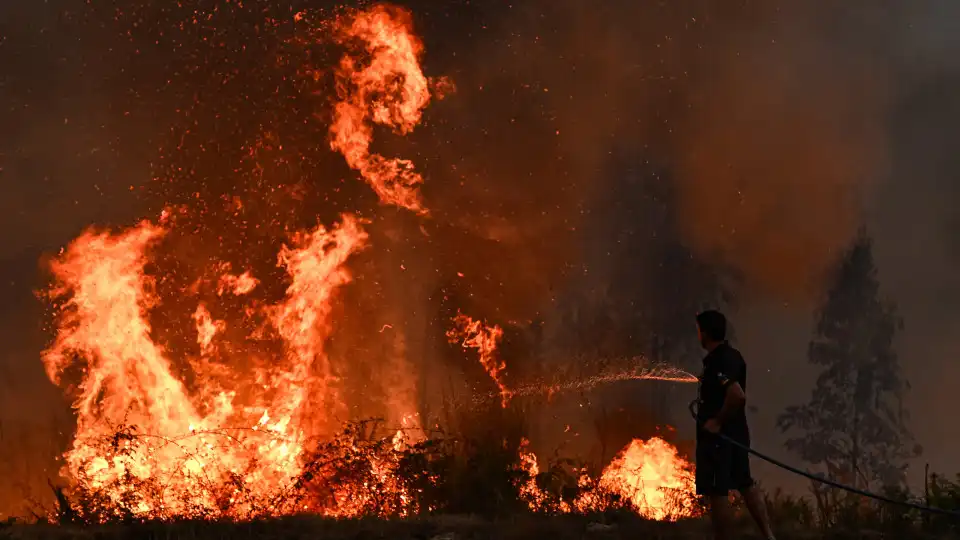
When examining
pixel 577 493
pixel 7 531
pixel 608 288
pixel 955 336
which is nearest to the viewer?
pixel 7 531

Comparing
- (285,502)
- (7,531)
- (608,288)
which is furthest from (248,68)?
(608,288)

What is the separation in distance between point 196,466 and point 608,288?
62.8ft

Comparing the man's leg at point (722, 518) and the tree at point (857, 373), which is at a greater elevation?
the tree at point (857, 373)

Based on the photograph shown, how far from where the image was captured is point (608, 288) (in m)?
29.1

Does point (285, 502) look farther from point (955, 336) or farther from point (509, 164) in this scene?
point (955, 336)

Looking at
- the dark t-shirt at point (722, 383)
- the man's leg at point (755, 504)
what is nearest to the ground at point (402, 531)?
the man's leg at point (755, 504)

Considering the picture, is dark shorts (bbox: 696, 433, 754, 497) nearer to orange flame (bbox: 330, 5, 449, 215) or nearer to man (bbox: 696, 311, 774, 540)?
man (bbox: 696, 311, 774, 540)

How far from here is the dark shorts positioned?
6.66 meters

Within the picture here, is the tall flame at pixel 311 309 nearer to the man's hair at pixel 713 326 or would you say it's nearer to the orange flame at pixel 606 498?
the orange flame at pixel 606 498

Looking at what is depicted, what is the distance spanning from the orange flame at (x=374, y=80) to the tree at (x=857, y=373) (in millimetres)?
23518

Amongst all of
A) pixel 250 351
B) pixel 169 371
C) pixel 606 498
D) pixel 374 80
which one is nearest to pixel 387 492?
pixel 606 498

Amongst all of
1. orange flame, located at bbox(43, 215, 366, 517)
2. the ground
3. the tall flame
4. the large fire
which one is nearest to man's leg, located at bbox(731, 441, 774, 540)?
the ground

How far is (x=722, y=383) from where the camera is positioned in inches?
263

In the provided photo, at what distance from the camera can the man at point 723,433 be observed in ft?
21.8
